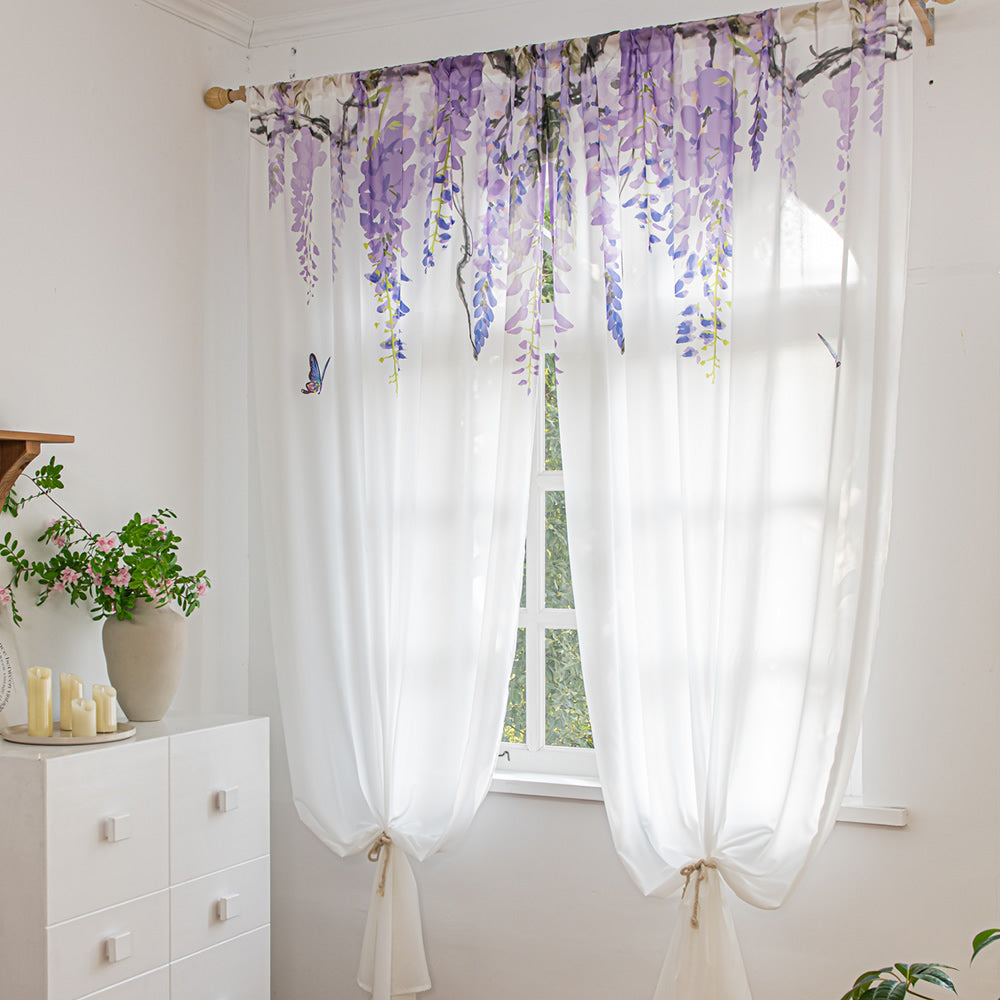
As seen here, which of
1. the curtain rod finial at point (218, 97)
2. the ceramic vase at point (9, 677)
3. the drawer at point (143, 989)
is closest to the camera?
the drawer at point (143, 989)

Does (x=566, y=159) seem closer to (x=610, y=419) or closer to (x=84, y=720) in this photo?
(x=610, y=419)

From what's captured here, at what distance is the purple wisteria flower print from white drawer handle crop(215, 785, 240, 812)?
0.98 metres

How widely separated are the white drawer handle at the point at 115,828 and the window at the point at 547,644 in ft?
3.03

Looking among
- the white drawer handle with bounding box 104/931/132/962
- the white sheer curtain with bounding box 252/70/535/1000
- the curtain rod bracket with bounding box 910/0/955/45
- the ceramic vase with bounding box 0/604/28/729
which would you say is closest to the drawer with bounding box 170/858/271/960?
the white drawer handle with bounding box 104/931/132/962

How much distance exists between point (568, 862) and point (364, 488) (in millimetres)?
961

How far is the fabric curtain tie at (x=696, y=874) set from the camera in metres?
2.20

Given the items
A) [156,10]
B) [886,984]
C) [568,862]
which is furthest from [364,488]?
[886,984]

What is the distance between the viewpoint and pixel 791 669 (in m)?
2.18

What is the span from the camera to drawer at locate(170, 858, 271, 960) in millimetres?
2125

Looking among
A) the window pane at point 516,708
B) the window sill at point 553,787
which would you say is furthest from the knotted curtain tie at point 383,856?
the window pane at point 516,708

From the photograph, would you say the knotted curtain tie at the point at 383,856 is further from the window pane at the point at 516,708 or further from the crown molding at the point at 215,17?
the crown molding at the point at 215,17

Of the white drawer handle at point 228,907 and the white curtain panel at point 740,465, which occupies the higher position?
the white curtain panel at point 740,465

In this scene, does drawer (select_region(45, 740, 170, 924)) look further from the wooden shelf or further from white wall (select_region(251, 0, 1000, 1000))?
white wall (select_region(251, 0, 1000, 1000))

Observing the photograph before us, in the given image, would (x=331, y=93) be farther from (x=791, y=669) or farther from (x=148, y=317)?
(x=791, y=669)
